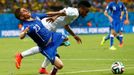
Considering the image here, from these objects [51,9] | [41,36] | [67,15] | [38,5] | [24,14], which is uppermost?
[24,14]

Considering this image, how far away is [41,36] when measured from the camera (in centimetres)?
1334

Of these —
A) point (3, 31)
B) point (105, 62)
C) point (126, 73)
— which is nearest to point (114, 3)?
point (105, 62)

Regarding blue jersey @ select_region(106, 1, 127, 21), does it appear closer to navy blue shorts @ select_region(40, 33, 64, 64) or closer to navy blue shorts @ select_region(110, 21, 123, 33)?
navy blue shorts @ select_region(110, 21, 123, 33)

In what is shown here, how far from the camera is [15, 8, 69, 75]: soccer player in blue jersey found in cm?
1305

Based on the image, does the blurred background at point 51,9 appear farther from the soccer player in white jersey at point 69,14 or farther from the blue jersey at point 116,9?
the soccer player in white jersey at point 69,14

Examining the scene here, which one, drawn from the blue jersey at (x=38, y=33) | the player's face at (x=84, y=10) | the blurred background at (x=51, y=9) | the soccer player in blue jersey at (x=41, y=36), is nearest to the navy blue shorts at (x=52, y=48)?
the soccer player in blue jersey at (x=41, y=36)

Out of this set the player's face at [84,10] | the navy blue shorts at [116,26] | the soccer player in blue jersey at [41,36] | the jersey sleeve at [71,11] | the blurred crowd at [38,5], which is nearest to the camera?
the player's face at [84,10]

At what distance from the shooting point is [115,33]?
24.7m

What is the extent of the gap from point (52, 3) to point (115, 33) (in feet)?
63.6

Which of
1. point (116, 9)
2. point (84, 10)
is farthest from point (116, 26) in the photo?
point (84, 10)

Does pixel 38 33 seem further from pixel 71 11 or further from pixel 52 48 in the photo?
pixel 71 11

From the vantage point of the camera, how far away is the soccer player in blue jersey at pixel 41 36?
42.8 ft

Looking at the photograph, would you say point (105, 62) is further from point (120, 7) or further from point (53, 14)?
point (120, 7)

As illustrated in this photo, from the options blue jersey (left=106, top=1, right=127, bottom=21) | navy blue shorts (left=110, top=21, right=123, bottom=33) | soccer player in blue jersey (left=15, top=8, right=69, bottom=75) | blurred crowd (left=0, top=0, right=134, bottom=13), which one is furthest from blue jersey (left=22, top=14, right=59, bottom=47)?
blurred crowd (left=0, top=0, right=134, bottom=13)
